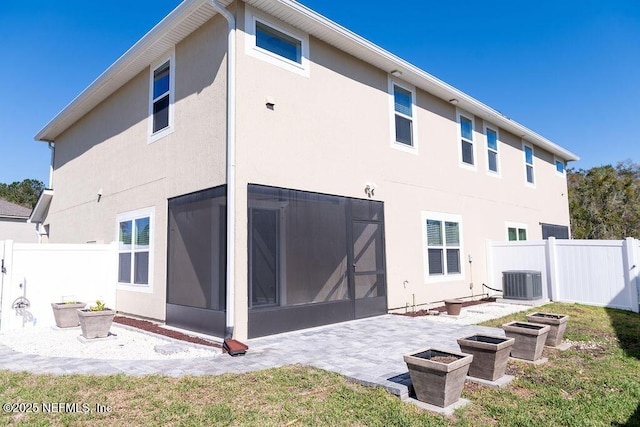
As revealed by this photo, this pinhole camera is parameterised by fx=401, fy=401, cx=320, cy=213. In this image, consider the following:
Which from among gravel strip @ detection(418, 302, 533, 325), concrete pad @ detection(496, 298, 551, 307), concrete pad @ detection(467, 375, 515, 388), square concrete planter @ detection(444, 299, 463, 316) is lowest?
gravel strip @ detection(418, 302, 533, 325)

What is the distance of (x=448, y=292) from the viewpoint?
1173 cm

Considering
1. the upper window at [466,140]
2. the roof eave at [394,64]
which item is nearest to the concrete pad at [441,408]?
the roof eave at [394,64]

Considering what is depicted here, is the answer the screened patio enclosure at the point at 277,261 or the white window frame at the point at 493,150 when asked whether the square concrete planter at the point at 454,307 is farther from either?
the white window frame at the point at 493,150

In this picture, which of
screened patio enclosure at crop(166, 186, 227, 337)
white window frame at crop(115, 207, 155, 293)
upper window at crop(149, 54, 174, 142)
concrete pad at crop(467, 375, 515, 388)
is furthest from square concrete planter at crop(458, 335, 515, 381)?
upper window at crop(149, 54, 174, 142)

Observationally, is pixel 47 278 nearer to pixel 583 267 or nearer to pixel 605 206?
pixel 583 267

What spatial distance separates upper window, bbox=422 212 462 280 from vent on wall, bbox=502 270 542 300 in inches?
58.3

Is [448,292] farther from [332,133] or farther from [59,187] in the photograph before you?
[59,187]

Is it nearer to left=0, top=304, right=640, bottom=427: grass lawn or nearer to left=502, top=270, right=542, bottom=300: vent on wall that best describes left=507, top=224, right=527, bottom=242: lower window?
left=502, top=270, right=542, bottom=300: vent on wall

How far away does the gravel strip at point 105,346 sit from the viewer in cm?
615

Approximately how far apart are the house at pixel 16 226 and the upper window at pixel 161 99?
17394 millimetres

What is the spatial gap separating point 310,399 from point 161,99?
312 inches

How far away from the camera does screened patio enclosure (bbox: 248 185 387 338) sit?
23.7ft

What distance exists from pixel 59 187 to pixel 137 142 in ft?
22.7

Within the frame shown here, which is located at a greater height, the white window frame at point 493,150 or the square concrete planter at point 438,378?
the white window frame at point 493,150
